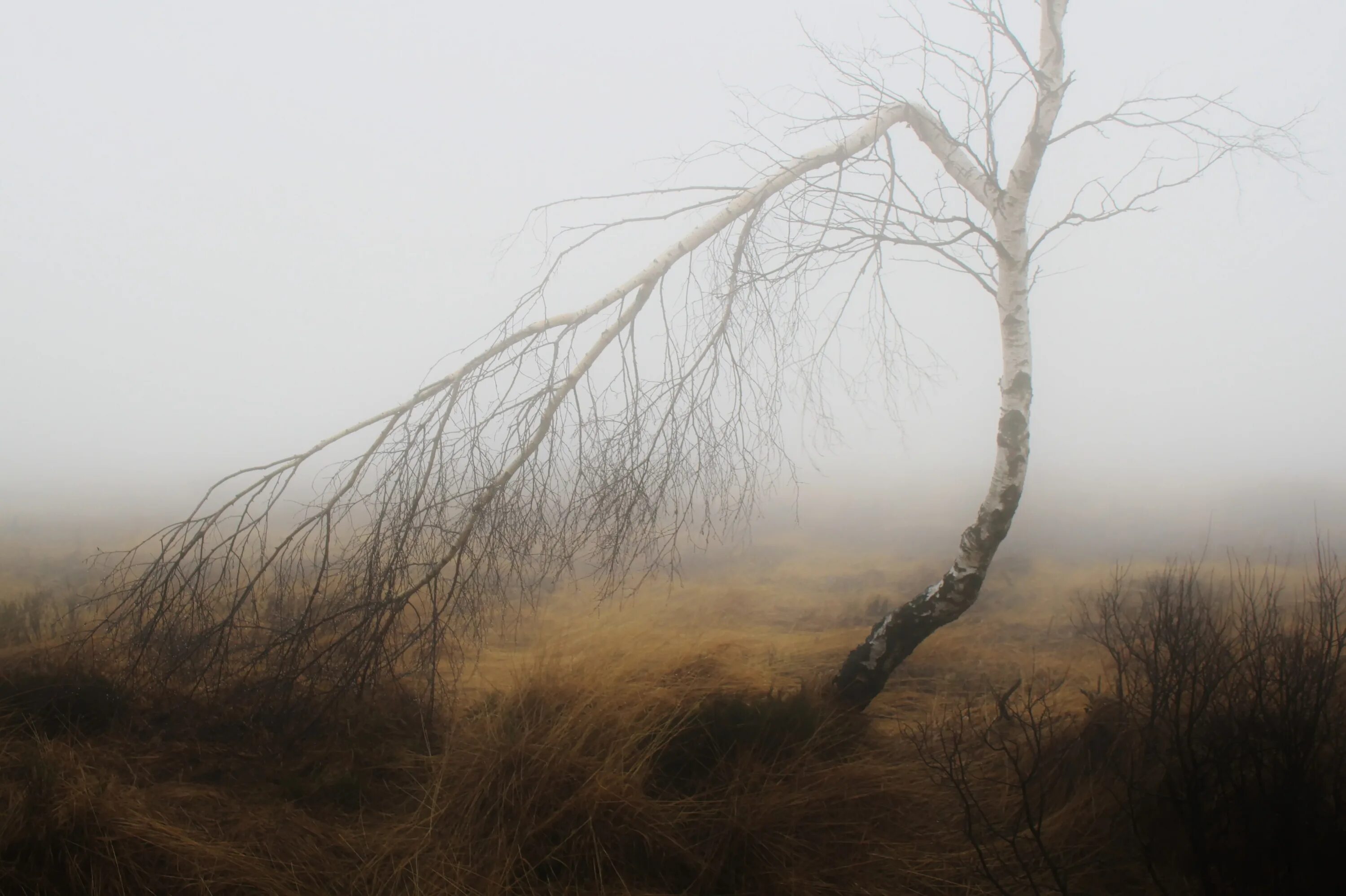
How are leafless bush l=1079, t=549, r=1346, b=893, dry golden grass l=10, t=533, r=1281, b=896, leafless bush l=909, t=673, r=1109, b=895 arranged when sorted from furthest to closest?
dry golden grass l=10, t=533, r=1281, b=896 → leafless bush l=909, t=673, r=1109, b=895 → leafless bush l=1079, t=549, r=1346, b=893

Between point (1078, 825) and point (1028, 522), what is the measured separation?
15.2 ft

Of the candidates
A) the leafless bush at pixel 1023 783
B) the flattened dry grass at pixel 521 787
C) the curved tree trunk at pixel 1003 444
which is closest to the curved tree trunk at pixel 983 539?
the curved tree trunk at pixel 1003 444

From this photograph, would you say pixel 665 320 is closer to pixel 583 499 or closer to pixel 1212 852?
pixel 583 499

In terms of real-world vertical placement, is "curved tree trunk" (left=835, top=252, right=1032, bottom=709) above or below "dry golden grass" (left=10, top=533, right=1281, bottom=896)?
above

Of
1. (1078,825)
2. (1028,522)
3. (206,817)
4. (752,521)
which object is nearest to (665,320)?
(1078,825)

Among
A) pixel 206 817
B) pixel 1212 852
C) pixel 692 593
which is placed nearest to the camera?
pixel 1212 852

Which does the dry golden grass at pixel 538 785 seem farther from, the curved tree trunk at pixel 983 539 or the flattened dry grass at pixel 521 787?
the curved tree trunk at pixel 983 539

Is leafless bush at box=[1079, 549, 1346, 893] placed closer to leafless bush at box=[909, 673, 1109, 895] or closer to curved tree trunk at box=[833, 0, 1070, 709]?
leafless bush at box=[909, 673, 1109, 895]

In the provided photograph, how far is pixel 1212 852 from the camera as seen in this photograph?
6.98 ft

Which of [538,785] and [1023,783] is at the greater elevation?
[1023,783]

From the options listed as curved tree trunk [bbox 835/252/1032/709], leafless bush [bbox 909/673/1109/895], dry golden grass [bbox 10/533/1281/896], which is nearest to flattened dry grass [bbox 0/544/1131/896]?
dry golden grass [bbox 10/533/1281/896]

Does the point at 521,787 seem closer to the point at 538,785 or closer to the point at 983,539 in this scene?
the point at 538,785

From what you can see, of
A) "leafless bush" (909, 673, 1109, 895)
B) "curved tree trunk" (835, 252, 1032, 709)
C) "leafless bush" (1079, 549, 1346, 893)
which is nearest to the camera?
"leafless bush" (1079, 549, 1346, 893)

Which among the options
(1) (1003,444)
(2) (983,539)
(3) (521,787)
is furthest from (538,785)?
(1) (1003,444)
